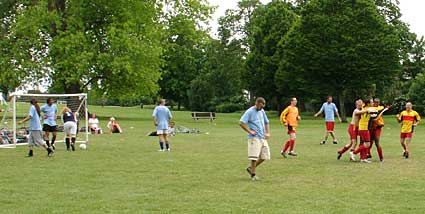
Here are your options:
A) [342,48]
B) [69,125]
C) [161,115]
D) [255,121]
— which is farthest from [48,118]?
[342,48]

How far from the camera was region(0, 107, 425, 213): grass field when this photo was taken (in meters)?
9.36

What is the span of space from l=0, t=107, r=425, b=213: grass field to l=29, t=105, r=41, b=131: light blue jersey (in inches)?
35.6

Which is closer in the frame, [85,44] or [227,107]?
[85,44]

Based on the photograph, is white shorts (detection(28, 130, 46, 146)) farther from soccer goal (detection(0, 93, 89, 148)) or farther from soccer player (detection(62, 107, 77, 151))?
soccer goal (detection(0, 93, 89, 148))

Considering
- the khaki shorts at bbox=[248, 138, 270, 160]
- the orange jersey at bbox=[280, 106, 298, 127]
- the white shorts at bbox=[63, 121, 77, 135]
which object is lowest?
the khaki shorts at bbox=[248, 138, 270, 160]

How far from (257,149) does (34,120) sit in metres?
8.36

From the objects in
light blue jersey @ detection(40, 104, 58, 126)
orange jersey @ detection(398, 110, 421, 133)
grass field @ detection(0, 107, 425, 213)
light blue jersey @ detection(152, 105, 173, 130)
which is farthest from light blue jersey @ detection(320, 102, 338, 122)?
light blue jersey @ detection(40, 104, 58, 126)

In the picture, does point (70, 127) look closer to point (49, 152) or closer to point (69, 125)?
point (69, 125)

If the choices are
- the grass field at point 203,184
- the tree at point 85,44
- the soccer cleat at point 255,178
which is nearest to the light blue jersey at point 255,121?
the soccer cleat at point 255,178

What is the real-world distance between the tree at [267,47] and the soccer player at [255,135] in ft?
151

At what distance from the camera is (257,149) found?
1245cm

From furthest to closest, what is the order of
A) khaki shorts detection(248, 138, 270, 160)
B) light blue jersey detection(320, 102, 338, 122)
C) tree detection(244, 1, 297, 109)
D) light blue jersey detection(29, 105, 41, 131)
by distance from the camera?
tree detection(244, 1, 297, 109) < light blue jersey detection(320, 102, 338, 122) < light blue jersey detection(29, 105, 41, 131) < khaki shorts detection(248, 138, 270, 160)

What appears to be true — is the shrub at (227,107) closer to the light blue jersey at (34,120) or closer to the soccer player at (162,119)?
the soccer player at (162,119)

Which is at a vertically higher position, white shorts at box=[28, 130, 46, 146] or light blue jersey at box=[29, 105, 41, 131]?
light blue jersey at box=[29, 105, 41, 131]
